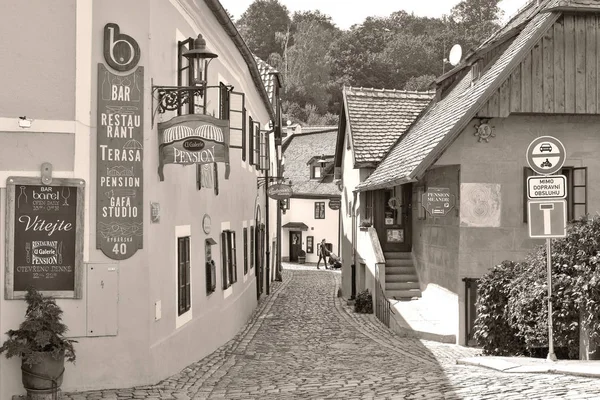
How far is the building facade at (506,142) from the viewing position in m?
15.9

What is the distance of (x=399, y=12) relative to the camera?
290 ft

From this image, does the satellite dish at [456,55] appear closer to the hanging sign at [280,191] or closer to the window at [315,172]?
the hanging sign at [280,191]

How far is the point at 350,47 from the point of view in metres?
78.9

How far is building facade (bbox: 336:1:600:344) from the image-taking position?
15891mm

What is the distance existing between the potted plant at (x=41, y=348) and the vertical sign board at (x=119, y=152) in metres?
1.04

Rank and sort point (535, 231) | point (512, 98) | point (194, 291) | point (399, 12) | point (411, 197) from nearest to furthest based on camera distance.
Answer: point (535, 231) → point (194, 291) → point (512, 98) → point (411, 197) → point (399, 12)

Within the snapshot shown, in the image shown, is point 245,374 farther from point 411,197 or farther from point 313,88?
point 313,88

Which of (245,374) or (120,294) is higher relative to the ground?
(120,294)

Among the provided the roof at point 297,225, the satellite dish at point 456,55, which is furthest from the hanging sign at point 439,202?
the roof at point 297,225

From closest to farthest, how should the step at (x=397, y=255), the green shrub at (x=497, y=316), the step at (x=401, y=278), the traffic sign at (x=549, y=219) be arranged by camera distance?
the traffic sign at (x=549, y=219), the green shrub at (x=497, y=316), the step at (x=401, y=278), the step at (x=397, y=255)

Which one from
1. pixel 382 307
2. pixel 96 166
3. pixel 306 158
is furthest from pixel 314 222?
pixel 96 166

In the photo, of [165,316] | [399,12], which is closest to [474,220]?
[165,316]

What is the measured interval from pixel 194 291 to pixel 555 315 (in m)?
5.25

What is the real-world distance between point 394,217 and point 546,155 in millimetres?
13354
